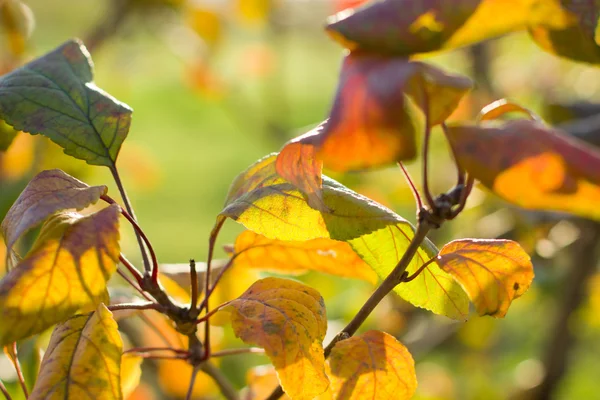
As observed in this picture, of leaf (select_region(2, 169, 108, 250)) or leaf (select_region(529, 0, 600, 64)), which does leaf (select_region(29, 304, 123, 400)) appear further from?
leaf (select_region(529, 0, 600, 64))

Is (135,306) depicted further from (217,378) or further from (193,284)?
(217,378)

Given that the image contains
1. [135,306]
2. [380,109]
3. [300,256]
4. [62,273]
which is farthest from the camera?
[300,256]

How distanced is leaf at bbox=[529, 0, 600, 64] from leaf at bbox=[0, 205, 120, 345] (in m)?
0.46

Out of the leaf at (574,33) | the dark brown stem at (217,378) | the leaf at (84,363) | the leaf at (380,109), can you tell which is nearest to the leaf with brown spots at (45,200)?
the leaf at (84,363)

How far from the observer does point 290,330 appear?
0.67 metres

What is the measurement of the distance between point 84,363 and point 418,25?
41 centimetres

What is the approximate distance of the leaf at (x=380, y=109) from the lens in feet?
1.63

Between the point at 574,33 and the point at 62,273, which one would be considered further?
the point at 574,33

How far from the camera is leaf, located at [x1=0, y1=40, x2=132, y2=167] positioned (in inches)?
29.3

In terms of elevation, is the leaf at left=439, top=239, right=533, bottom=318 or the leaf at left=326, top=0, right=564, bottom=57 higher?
the leaf at left=326, top=0, right=564, bottom=57

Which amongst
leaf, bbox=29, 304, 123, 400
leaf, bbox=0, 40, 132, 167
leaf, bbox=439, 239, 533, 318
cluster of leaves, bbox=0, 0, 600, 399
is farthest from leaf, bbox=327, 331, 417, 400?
leaf, bbox=0, 40, 132, 167

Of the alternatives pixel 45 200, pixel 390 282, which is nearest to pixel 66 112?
pixel 45 200

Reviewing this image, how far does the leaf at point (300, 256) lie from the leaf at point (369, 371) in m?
0.13

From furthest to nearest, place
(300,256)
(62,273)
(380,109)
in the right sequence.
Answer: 1. (300,256)
2. (62,273)
3. (380,109)
